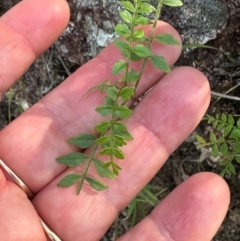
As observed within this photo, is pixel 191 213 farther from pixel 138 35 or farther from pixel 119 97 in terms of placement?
pixel 138 35

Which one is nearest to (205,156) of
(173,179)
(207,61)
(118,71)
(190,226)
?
(173,179)

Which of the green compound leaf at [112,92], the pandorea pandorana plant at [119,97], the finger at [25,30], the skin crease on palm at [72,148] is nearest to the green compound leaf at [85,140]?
the pandorea pandorana plant at [119,97]

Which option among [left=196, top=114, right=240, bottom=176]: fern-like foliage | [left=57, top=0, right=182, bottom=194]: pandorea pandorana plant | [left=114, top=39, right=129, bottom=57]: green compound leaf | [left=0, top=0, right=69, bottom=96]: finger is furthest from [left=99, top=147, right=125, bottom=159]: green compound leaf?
[left=0, top=0, right=69, bottom=96]: finger

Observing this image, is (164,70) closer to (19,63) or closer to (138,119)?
(138,119)

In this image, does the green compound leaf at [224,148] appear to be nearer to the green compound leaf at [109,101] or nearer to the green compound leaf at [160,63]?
the green compound leaf at [160,63]

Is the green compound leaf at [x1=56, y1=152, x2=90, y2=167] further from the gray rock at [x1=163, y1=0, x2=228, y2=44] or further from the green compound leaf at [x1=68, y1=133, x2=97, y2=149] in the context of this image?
the gray rock at [x1=163, y1=0, x2=228, y2=44]

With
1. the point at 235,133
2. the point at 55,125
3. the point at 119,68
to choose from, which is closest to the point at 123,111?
the point at 119,68
